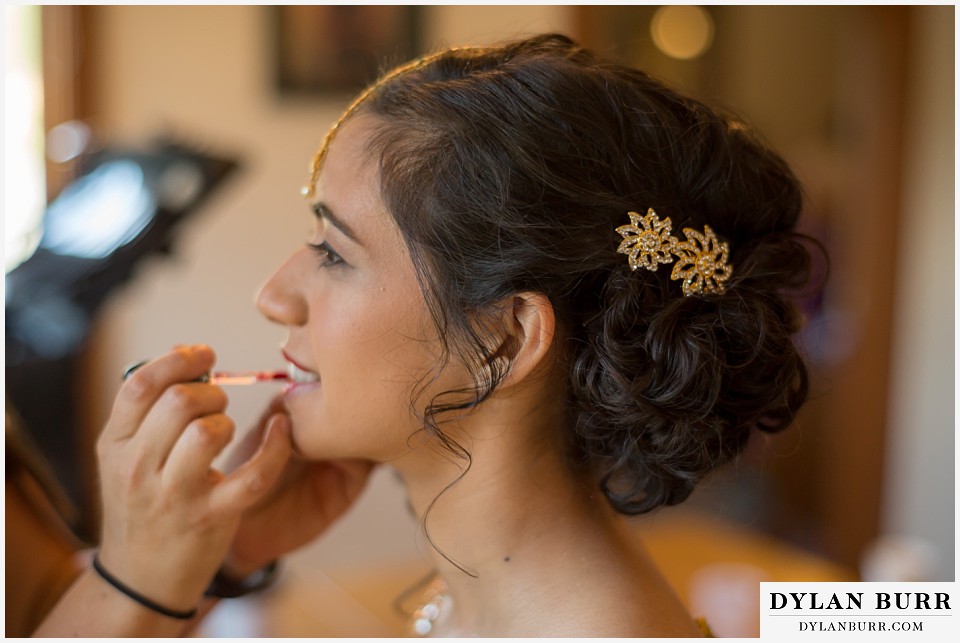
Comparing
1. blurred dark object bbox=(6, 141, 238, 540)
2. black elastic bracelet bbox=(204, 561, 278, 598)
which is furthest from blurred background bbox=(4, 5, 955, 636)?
black elastic bracelet bbox=(204, 561, 278, 598)

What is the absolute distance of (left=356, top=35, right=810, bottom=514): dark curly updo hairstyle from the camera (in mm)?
958

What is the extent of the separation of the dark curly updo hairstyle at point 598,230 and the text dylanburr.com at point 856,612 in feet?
0.60

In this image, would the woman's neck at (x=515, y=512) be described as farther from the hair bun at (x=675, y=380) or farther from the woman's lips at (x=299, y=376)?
the woman's lips at (x=299, y=376)

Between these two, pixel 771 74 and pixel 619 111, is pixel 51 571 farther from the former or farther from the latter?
pixel 771 74

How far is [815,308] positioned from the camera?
363 cm

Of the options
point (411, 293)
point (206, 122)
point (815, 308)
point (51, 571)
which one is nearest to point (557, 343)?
point (411, 293)

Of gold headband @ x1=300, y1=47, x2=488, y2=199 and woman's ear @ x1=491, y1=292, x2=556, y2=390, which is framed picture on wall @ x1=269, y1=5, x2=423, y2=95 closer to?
gold headband @ x1=300, y1=47, x2=488, y2=199

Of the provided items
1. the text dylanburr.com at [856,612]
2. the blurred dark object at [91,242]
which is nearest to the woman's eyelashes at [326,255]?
the text dylanburr.com at [856,612]

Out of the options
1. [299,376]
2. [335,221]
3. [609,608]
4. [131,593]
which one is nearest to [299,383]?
[299,376]

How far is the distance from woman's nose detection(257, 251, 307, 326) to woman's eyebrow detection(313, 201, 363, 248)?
0.27 ft

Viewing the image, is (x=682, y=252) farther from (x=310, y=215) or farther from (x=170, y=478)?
(x=310, y=215)

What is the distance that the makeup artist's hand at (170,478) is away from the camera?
1099mm

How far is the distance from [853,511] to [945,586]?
265 cm

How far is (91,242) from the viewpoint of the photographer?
1744 mm
